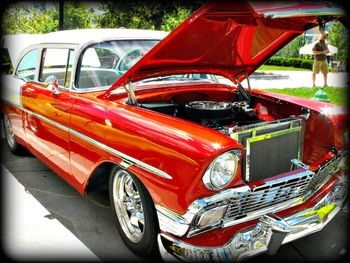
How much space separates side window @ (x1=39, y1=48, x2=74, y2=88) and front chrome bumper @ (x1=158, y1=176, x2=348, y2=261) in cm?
176

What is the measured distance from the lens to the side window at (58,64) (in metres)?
3.29

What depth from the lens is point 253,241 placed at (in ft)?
6.97

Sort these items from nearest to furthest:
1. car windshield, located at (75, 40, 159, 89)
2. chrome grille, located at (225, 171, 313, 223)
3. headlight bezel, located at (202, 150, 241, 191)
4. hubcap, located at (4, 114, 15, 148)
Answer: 1. headlight bezel, located at (202, 150, 241, 191)
2. chrome grille, located at (225, 171, 313, 223)
3. car windshield, located at (75, 40, 159, 89)
4. hubcap, located at (4, 114, 15, 148)

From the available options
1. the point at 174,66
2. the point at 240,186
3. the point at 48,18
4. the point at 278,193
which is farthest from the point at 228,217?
the point at 48,18

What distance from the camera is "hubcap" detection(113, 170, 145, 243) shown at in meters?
2.54

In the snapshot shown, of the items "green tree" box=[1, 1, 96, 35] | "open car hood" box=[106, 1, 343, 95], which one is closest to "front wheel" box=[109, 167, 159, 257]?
"open car hood" box=[106, 1, 343, 95]

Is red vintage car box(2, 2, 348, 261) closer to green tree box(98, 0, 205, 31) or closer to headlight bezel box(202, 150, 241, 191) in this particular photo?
headlight bezel box(202, 150, 241, 191)

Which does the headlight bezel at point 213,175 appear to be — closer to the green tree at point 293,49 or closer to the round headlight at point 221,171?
the round headlight at point 221,171

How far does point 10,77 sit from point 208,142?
11.1 feet

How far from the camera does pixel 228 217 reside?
7.02 feet

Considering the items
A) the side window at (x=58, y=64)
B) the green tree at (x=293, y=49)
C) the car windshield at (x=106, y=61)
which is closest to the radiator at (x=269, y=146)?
the car windshield at (x=106, y=61)

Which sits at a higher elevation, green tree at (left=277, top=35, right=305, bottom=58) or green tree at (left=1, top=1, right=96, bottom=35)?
green tree at (left=1, top=1, right=96, bottom=35)

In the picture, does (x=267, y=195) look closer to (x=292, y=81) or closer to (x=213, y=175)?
(x=213, y=175)

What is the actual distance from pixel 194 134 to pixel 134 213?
77cm
